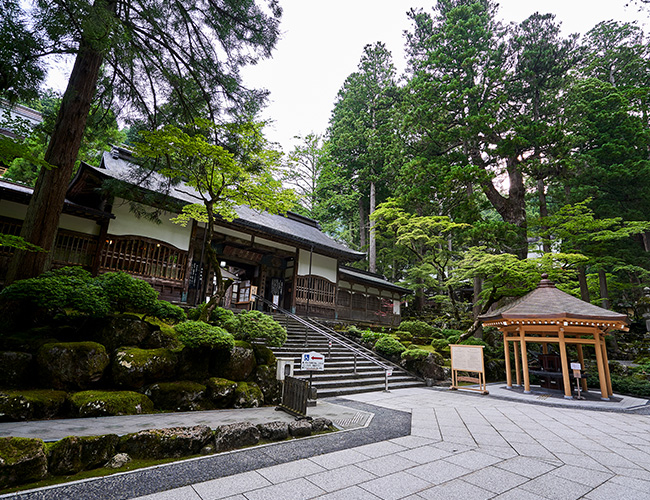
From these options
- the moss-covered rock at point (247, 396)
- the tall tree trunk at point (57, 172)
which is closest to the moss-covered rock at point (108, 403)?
the moss-covered rock at point (247, 396)

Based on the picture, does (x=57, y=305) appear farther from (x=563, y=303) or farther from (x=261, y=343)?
(x=563, y=303)

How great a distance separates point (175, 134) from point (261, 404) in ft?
19.7

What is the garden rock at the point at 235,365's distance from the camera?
20.8 feet

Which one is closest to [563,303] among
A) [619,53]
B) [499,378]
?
[499,378]

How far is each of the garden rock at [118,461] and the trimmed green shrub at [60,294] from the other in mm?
3094

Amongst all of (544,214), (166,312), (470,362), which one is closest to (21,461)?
(166,312)

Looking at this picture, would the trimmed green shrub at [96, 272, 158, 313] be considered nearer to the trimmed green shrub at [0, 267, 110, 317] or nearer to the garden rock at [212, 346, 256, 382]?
the trimmed green shrub at [0, 267, 110, 317]

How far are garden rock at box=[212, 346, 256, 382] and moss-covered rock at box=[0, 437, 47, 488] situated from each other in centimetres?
356

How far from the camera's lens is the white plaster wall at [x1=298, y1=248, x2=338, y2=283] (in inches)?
616

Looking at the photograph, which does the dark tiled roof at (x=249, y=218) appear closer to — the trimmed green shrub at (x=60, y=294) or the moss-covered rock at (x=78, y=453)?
the trimmed green shrub at (x=60, y=294)

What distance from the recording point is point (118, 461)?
124 inches

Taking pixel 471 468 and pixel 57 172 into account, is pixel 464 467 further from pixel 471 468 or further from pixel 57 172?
pixel 57 172

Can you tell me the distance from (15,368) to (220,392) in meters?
3.06

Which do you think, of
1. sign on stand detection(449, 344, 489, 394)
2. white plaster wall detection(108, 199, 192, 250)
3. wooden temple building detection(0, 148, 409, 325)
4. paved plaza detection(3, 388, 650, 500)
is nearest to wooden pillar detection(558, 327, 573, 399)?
sign on stand detection(449, 344, 489, 394)
